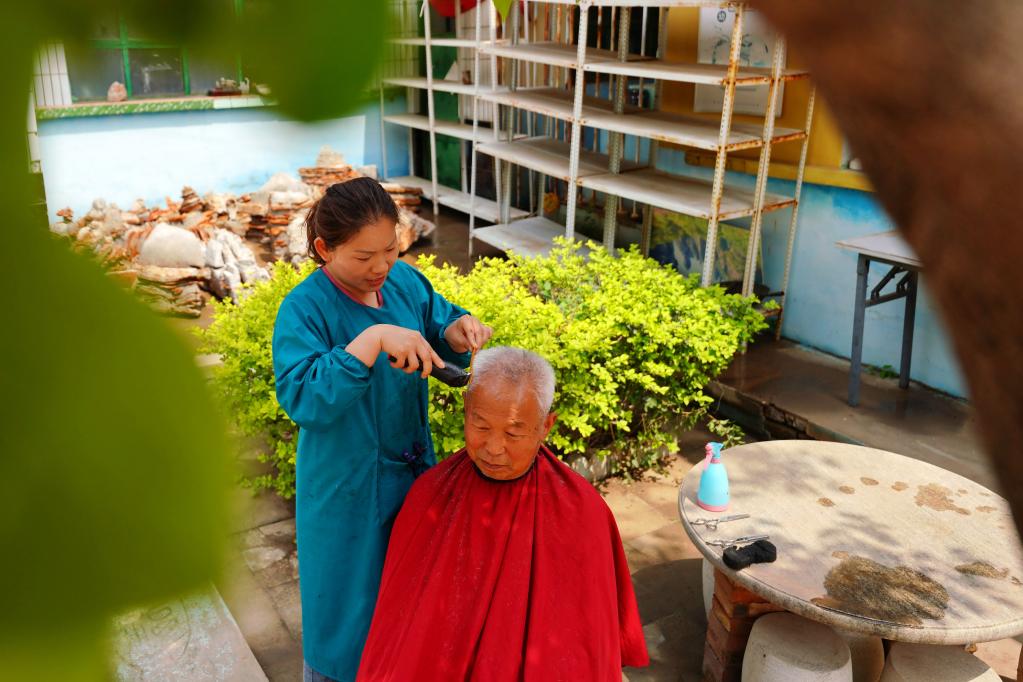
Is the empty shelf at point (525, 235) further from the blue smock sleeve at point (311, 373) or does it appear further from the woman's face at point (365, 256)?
the blue smock sleeve at point (311, 373)

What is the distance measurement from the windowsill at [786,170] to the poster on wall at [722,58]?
1.07 feet

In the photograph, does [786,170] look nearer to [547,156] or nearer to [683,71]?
[683,71]

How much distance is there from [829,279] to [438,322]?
3.93 m

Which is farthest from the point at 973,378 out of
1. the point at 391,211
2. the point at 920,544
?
the point at 920,544

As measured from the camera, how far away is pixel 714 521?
9.93ft

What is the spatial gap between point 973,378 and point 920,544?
2.99m

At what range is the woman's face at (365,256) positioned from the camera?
6.74 ft

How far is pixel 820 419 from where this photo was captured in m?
4.72

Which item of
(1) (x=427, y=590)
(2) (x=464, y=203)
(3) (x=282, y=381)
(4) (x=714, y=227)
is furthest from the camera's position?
(2) (x=464, y=203)

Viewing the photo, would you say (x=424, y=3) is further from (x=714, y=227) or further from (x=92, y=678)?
(x=714, y=227)

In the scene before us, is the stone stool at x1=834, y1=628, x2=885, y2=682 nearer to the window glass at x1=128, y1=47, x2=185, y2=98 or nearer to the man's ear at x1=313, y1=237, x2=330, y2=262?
the man's ear at x1=313, y1=237, x2=330, y2=262

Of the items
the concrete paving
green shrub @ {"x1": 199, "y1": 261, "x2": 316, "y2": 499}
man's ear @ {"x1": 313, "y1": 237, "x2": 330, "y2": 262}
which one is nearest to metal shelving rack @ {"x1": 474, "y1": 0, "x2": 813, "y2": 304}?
the concrete paving

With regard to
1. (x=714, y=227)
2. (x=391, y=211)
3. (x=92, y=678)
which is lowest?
(x=714, y=227)

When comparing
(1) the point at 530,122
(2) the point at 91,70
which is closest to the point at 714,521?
(2) the point at 91,70
